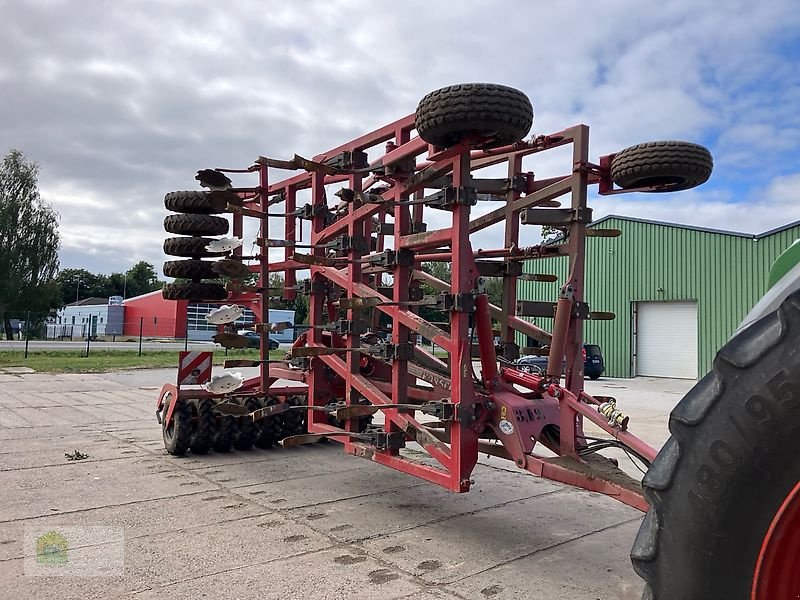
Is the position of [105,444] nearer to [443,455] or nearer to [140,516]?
[140,516]

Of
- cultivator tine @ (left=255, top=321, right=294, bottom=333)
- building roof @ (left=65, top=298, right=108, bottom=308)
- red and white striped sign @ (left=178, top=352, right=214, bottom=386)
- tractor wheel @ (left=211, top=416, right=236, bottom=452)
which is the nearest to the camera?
cultivator tine @ (left=255, top=321, right=294, bottom=333)

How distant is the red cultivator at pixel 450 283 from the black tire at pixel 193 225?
0.01 meters

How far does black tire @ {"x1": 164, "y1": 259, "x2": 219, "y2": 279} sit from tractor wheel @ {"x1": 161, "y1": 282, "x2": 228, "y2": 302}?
95mm

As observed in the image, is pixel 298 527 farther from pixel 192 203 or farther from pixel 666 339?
pixel 666 339

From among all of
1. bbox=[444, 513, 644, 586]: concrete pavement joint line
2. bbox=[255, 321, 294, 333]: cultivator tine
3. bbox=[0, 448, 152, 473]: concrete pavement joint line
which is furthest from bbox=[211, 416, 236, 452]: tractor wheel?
bbox=[444, 513, 644, 586]: concrete pavement joint line

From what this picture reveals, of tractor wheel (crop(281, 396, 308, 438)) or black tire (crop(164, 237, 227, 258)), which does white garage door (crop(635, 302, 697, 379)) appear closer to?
tractor wheel (crop(281, 396, 308, 438))

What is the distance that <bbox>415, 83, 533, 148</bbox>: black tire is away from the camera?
12.3 feet

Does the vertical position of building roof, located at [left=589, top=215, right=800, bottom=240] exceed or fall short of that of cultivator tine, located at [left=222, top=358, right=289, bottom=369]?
it exceeds it

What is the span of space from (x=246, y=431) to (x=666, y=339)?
63.6 ft

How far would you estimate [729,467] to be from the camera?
61.4 inches

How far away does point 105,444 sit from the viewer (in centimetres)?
786

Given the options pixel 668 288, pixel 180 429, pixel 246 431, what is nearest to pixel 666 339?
pixel 668 288

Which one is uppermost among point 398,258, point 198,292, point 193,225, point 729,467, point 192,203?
point 192,203

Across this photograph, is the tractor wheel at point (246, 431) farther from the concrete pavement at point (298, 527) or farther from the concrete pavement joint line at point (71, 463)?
the concrete pavement joint line at point (71, 463)
